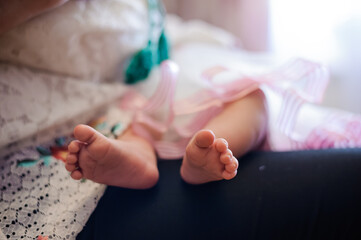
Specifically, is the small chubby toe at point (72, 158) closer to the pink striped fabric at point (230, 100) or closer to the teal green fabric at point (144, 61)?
the pink striped fabric at point (230, 100)

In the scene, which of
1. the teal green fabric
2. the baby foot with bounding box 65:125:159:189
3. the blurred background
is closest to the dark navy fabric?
the baby foot with bounding box 65:125:159:189

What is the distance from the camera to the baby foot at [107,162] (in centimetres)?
44

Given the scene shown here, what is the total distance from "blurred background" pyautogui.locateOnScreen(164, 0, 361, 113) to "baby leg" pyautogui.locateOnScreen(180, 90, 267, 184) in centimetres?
66

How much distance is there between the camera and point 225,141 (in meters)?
0.43

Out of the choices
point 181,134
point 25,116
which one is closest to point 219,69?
point 181,134

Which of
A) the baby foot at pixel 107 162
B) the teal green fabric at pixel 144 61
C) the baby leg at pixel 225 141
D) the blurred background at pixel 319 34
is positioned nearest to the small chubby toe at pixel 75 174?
the baby foot at pixel 107 162

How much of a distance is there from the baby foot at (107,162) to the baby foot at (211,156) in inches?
3.7

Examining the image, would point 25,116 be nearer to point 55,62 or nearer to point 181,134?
point 55,62

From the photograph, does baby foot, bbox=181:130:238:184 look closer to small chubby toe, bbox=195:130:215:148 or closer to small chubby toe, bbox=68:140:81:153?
small chubby toe, bbox=195:130:215:148

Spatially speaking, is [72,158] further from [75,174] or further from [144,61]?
[144,61]

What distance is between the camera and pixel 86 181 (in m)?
0.54

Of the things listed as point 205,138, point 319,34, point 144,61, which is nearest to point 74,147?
point 205,138

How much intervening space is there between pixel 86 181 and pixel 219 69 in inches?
15.1

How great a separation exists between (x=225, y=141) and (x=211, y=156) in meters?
0.03
